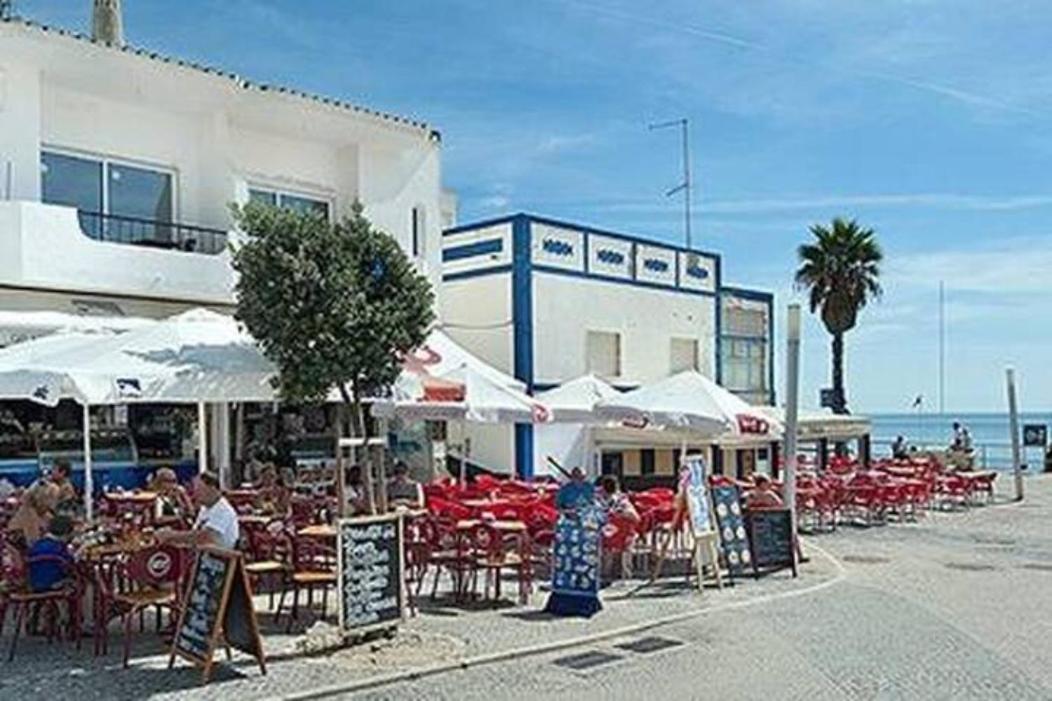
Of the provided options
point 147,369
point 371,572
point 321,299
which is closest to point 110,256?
point 147,369

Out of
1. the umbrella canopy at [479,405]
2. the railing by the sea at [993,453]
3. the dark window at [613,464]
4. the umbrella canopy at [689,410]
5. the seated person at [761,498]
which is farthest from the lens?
the railing by the sea at [993,453]

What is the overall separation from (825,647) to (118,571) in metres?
6.68

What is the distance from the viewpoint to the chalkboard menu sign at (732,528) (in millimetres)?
14805

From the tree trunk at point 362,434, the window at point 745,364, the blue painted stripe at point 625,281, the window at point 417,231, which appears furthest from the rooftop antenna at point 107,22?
the window at point 745,364

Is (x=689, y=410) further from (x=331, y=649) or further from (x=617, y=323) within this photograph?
(x=617, y=323)

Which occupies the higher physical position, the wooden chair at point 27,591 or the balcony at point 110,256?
the balcony at point 110,256

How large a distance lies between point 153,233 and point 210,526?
38.2 ft

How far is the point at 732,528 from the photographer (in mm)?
14992

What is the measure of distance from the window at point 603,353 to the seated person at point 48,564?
19042mm

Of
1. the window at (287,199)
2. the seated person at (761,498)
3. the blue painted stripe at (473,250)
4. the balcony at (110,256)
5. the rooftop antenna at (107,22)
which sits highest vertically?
the rooftop antenna at (107,22)

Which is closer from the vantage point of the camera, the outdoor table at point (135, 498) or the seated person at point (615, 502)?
the outdoor table at point (135, 498)

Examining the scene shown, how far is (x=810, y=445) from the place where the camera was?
3916 centimetres

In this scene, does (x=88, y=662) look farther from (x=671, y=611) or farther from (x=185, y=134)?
(x=185, y=134)

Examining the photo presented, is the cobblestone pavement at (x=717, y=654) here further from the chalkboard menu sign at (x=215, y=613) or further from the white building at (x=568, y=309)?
the white building at (x=568, y=309)
